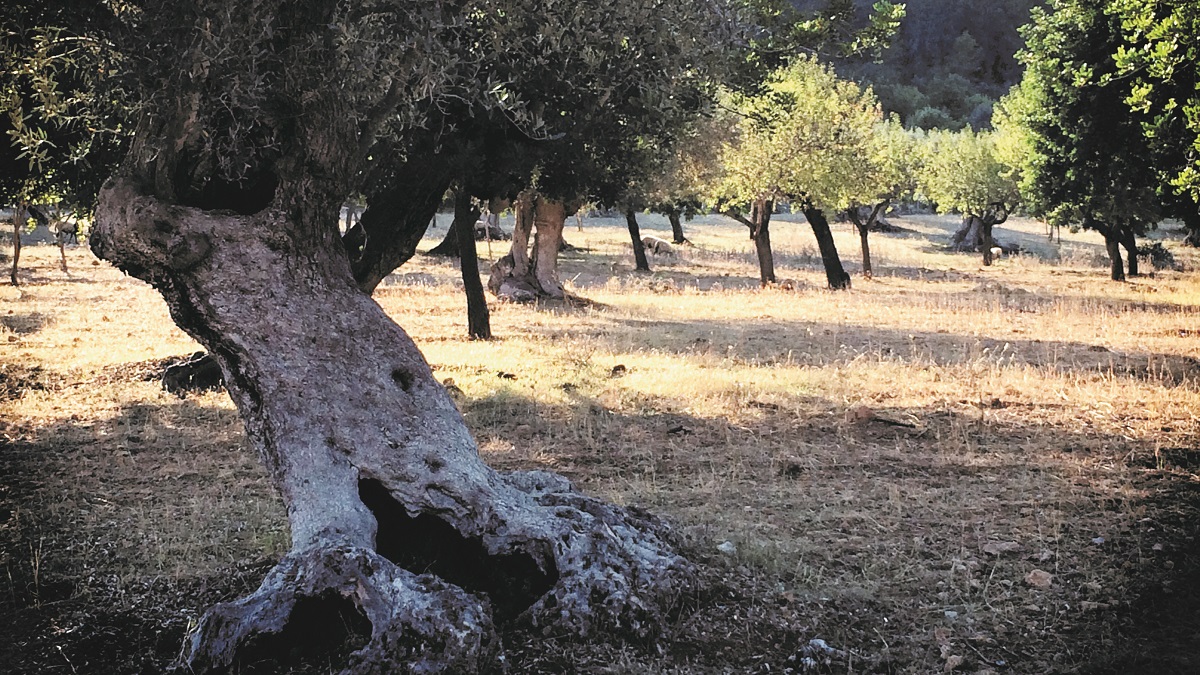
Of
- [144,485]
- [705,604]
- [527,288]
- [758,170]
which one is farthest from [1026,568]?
[758,170]

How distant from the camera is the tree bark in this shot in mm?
5648

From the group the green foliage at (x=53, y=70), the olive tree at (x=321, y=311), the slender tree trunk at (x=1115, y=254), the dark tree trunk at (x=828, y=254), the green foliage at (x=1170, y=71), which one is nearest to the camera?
the olive tree at (x=321, y=311)

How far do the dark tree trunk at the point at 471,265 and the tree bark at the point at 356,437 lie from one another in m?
11.2

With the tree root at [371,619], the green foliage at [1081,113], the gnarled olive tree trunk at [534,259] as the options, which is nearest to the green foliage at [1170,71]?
the green foliage at [1081,113]

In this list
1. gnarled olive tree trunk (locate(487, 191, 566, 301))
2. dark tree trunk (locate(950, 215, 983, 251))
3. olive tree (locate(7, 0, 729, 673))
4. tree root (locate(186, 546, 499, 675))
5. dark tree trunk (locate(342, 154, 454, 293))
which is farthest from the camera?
dark tree trunk (locate(950, 215, 983, 251))

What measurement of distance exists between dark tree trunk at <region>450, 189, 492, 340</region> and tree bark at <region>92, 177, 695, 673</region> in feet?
36.7

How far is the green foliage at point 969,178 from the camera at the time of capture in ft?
164

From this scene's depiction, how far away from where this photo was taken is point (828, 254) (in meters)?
34.7

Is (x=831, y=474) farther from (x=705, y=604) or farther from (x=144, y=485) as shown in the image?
(x=144, y=485)

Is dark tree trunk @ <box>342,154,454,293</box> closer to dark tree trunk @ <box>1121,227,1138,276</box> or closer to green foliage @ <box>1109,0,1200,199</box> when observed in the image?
green foliage @ <box>1109,0,1200,199</box>

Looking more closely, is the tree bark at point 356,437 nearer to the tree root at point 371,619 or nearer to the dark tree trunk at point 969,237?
the tree root at point 371,619

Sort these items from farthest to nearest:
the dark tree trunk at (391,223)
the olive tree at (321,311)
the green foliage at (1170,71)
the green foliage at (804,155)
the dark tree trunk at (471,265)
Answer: the green foliage at (804,155)
the dark tree trunk at (471,265)
the dark tree trunk at (391,223)
the green foliage at (1170,71)
the olive tree at (321,311)

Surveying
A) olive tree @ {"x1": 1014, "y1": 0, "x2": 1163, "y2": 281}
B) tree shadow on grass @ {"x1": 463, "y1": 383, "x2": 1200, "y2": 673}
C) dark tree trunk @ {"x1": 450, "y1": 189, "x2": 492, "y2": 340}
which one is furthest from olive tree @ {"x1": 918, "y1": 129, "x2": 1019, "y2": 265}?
tree shadow on grass @ {"x1": 463, "y1": 383, "x2": 1200, "y2": 673}

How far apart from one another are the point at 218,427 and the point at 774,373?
304 inches
